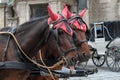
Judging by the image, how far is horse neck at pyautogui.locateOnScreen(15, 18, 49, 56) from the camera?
363 cm

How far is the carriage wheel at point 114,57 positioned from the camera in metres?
11.3

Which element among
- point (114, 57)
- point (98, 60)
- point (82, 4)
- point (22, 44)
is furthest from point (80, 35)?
point (82, 4)

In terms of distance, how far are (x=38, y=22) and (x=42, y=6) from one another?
1156cm

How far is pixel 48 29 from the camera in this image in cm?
354

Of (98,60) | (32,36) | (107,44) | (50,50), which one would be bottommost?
(98,60)

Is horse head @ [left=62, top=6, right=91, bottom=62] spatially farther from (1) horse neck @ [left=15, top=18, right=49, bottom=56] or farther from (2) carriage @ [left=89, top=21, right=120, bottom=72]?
(2) carriage @ [left=89, top=21, right=120, bottom=72]

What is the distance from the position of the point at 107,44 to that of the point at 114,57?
664 millimetres

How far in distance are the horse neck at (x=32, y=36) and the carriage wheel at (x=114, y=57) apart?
775 centimetres

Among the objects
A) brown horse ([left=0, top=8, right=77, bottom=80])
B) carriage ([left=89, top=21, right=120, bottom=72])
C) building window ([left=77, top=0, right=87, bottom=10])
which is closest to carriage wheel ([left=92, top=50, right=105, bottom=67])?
carriage ([left=89, top=21, right=120, bottom=72])

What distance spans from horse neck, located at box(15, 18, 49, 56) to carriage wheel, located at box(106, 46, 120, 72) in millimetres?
7746

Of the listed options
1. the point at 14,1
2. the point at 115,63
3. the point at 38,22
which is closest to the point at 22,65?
the point at 38,22

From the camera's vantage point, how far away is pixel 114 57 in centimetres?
1138

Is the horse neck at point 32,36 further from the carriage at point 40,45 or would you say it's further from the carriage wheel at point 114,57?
the carriage wheel at point 114,57

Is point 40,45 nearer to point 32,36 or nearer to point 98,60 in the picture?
point 32,36
